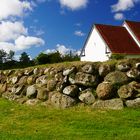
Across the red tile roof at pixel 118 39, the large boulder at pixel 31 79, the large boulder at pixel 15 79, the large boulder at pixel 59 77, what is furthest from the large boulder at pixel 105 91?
the red tile roof at pixel 118 39

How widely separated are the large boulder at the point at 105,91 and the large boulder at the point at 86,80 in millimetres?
686

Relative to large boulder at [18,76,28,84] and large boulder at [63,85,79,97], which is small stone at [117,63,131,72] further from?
large boulder at [18,76,28,84]

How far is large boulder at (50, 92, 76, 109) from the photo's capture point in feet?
49.3

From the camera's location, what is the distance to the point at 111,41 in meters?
35.6

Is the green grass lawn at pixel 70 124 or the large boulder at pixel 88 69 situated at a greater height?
the large boulder at pixel 88 69

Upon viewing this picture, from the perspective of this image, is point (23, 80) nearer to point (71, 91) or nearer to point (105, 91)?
point (71, 91)

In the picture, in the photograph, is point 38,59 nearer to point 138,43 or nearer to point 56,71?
point 138,43

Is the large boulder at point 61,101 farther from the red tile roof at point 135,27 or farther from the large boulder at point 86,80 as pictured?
the red tile roof at point 135,27

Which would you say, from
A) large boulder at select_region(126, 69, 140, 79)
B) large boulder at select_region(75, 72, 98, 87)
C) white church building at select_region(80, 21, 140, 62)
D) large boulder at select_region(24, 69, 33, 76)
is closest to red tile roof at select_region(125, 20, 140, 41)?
white church building at select_region(80, 21, 140, 62)

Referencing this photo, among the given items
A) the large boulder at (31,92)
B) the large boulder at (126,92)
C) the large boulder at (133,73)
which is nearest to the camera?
the large boulder at (126,92)

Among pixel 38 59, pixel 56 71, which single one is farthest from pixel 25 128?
pixel 38 59

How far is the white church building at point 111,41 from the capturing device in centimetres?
3516

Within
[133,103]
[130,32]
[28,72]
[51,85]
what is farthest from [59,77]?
[130,32]

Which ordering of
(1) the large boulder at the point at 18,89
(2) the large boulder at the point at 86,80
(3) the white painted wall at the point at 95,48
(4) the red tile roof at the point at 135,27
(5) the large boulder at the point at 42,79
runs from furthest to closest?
(4) the red tile roof at the point at 135,27
(3) the white painted wall at the point at 95,48
(1) the large boulder at the point at 18,89
(5) the large boulder at the point at 42,79
(2) the large boulder at the point at 86,80
